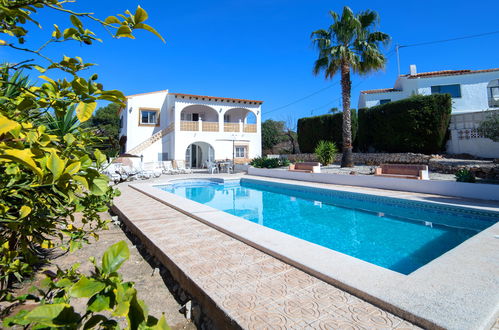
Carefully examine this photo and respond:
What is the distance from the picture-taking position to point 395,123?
18359mm

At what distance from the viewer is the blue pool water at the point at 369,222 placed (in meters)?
5.01

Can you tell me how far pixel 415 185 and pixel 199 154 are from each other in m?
21.4

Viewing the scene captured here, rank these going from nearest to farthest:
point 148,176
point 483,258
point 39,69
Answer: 1. point 39,69
2. point 483,258
3. point 148,176

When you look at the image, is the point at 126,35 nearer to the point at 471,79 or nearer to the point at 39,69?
the point at 39,69

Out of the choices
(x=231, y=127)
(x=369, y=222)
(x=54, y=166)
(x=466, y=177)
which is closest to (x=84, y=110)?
(x=54, y=166)

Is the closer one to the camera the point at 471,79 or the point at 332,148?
the point at 332,148

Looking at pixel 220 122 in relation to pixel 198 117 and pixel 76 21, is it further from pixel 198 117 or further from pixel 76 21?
pixel 76 21

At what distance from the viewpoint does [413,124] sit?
17.4 meters

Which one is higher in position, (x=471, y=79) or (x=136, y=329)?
(x=471, y=79)

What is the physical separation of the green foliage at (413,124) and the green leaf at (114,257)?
20213 mm

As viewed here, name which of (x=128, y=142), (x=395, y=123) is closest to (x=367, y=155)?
(x=395, y=123)

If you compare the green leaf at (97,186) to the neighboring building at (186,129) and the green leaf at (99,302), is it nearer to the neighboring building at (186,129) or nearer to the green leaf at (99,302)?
the green leaf at (99,302)

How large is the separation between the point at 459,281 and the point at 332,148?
55.4ft

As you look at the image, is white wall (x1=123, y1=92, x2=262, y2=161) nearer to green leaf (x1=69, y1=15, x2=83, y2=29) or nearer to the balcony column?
the balcony column
